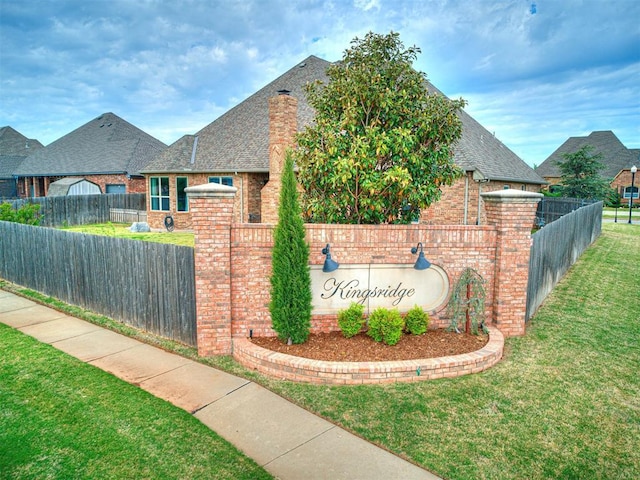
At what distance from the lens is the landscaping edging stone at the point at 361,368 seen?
18.7ft

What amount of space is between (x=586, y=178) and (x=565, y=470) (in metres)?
29.6

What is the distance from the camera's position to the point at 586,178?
92.2 ft

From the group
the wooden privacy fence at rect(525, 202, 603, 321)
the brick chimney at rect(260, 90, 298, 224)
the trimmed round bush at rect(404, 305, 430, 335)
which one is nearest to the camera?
the trimmed round bush at rect(404, 305, 430, 335)

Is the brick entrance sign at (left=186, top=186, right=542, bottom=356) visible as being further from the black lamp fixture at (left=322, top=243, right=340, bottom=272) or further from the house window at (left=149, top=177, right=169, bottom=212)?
the house window at (left=149, top=177, right=169, bottom=212)

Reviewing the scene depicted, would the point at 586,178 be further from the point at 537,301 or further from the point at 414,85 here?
the point at 414,85

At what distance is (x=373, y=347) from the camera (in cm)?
645

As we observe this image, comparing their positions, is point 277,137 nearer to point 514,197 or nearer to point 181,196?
point 181,196

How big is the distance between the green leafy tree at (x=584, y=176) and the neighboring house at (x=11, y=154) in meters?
46.4

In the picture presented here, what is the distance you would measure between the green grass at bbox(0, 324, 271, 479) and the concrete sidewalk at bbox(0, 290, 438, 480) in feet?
0.72

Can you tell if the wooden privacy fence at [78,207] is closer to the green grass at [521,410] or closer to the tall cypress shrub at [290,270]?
the green grass at [521,410]

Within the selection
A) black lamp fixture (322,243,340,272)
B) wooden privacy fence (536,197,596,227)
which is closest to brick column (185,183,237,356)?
black lamp fixture (322,243,340,272)

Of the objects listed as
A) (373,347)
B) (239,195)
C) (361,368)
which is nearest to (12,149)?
(239,195)

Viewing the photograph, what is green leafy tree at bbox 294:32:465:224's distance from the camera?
7.20m

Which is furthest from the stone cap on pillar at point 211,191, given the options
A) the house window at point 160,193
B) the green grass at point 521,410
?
the house window at point 160,193
